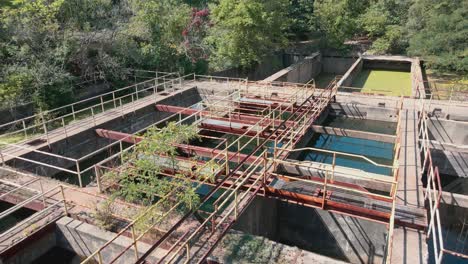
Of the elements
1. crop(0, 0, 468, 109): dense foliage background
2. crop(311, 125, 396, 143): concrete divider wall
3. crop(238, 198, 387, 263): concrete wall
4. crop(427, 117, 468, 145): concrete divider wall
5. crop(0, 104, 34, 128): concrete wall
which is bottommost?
crop(238, 198, 387, 263): concrete wall

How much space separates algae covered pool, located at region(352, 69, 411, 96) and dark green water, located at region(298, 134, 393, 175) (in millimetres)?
8938

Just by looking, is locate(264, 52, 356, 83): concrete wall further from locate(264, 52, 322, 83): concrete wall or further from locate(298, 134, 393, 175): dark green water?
locate(298, 134, 393, 175): dark green water

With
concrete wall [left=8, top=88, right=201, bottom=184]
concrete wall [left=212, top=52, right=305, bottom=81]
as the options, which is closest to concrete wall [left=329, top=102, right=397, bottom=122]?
concrete wall [left=8, top=88, right=201, bottom=184]

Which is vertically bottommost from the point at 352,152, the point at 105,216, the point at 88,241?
the point at 352,152

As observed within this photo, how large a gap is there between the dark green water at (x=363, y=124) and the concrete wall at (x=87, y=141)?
348 inches

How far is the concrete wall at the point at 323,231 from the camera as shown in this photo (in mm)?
9836

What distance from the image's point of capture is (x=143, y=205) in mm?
8906

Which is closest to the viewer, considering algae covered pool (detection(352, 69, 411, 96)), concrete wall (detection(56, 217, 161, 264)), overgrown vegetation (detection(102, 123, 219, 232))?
overgrown vegetation (detection(102, 123, 219, 232))

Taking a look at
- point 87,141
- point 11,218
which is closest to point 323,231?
point 11,218

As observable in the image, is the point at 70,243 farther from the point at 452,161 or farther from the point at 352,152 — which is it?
the point at 452,161

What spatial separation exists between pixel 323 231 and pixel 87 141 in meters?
10.5

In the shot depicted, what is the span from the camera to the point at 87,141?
15.0 meters

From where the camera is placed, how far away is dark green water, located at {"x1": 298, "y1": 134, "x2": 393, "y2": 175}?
15805 mm

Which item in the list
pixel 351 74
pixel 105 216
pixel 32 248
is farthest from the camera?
pixel 351 74
